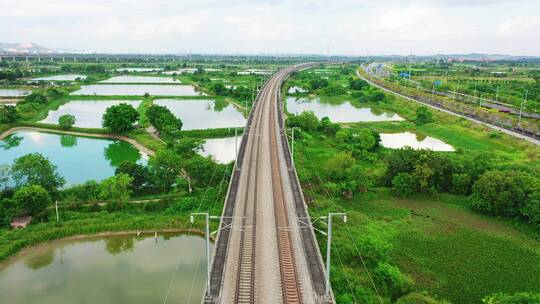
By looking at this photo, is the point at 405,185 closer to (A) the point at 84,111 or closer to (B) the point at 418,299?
(B) the point at 418,299

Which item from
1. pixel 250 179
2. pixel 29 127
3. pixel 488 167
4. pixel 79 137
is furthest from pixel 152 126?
pixel 488 167

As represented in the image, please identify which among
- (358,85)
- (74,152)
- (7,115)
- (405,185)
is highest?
(358,85)

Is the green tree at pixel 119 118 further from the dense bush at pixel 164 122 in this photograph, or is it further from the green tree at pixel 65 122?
the green tree at pixel 65 122

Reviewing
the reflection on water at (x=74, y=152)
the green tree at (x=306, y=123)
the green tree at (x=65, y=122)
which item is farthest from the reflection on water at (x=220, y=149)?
the green tree at (x=65, y=122)

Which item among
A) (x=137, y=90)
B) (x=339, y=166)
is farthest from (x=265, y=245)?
(x=137, y=90)

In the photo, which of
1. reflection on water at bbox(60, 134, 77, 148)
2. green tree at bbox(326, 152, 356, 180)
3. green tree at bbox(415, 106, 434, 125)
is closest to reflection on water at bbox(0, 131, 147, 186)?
reflection on water at bbox(60, 134, 77, 148)

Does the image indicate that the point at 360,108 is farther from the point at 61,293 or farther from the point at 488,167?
the point at 61,293

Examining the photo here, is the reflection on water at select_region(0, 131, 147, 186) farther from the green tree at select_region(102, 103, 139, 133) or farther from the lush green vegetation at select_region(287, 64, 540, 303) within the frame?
the lush green vegetation at select_region(287, 64, 540, 303)
